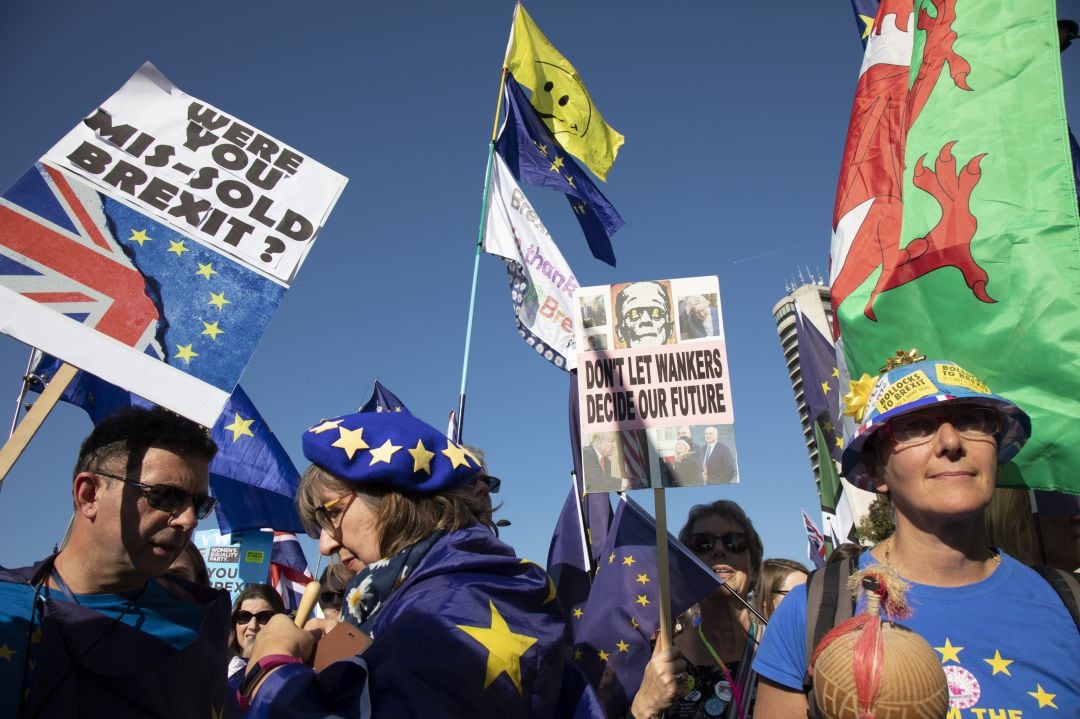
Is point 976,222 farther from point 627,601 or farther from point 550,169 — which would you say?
point 550,169

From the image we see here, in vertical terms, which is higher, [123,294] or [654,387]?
[123,294]

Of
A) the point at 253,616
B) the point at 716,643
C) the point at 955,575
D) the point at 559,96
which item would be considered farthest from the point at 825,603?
the point at 559,96

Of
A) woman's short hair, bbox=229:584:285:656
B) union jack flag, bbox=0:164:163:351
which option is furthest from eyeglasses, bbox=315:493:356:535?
woman's short hair, bbox=229:584:285:656

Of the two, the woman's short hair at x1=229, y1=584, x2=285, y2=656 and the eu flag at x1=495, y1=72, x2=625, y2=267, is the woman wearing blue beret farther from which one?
the eu flag at x1=495, y1=72, x2=625, y2=267

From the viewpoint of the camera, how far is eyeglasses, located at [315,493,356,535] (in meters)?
2.42

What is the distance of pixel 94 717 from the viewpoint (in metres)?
2.38

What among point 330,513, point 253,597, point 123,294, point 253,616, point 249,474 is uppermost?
point 123,294

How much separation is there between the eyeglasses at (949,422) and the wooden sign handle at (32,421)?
112 inches

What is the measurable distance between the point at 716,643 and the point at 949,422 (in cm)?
265

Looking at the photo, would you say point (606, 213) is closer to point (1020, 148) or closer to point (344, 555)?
point (1020, 148)

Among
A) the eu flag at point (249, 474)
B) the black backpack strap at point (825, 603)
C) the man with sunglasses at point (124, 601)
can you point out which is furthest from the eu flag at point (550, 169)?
the black backpack strap at point (825, 603)

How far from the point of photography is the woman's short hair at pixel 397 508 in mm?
2348

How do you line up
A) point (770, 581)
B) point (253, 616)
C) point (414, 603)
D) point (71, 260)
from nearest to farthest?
point (414, 603) → point (71, 260) → point (770, 581) → point (253, 616)

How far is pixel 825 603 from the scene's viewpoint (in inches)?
87.3
